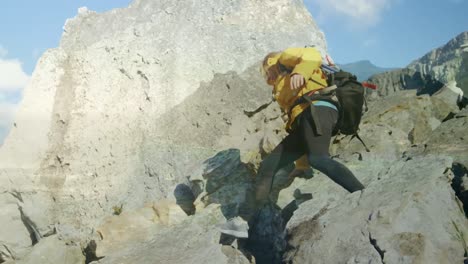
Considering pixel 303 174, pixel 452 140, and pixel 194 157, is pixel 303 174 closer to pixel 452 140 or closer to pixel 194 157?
pixel 452 140

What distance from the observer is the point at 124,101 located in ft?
33.3

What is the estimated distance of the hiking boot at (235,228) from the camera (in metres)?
4.67

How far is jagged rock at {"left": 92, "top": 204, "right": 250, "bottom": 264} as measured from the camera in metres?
4.40

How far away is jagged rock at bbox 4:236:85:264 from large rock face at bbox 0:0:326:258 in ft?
6.30

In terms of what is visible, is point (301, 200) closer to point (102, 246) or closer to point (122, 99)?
point (102, 246)

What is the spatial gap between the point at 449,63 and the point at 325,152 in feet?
21.4

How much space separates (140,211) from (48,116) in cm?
569

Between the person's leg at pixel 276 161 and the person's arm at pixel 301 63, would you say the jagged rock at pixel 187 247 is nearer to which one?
the person's leg at pixel 276 161

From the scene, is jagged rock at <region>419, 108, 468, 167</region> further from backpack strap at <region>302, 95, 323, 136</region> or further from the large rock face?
the large rock face

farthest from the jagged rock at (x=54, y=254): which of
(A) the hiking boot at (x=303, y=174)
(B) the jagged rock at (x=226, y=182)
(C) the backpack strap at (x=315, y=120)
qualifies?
(C) the backpack strap at (x=315, y=120)

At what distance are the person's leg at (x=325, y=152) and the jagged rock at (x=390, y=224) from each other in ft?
0.52

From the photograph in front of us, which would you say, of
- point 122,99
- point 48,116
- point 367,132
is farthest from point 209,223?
point 48,116

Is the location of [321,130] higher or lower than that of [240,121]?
lower

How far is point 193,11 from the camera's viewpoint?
1012 cm
